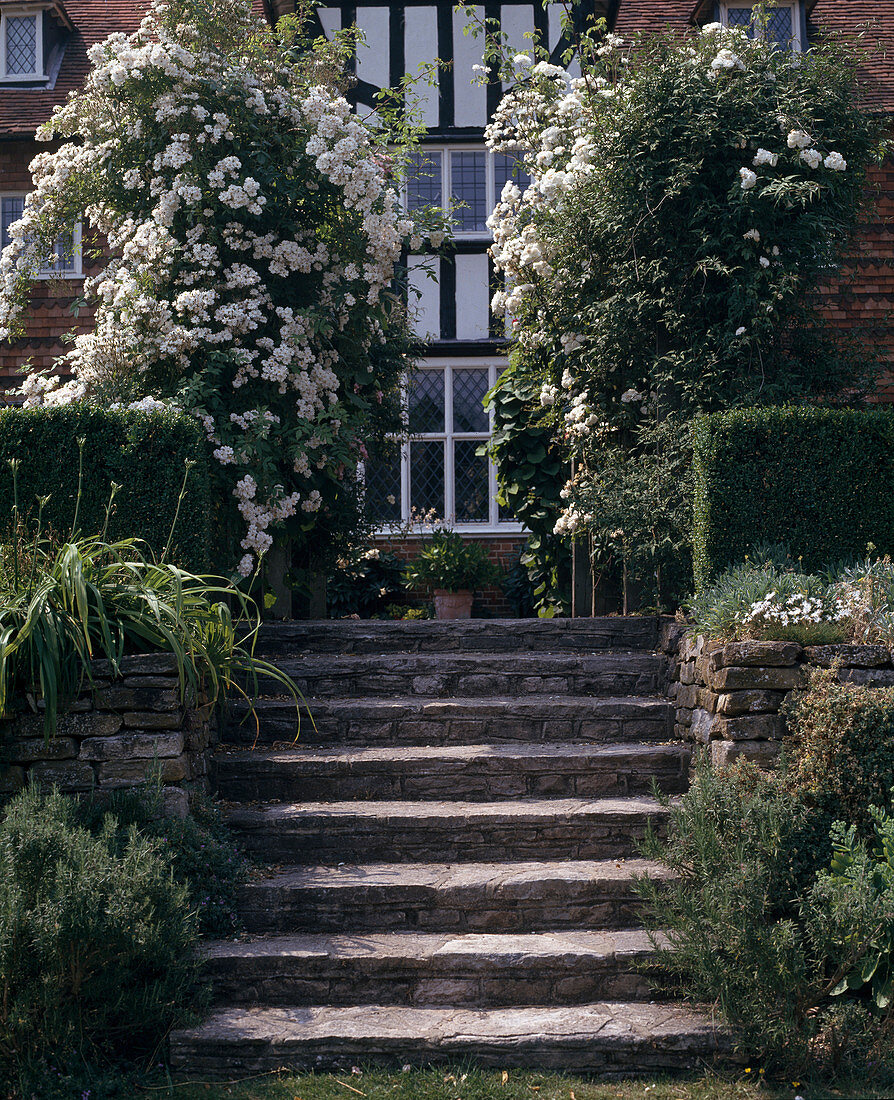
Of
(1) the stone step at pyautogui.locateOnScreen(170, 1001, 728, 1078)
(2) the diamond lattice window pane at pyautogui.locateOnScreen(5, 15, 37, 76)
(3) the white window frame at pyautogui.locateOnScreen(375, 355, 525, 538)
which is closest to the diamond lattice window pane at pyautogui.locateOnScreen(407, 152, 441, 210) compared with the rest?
(3) the white window frame at pyautogui.locateOnScreen(375, 355, 525, 538)

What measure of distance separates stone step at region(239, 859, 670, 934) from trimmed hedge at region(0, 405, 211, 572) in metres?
1.95

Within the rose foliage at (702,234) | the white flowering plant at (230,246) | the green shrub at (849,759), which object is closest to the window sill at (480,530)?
the white flowering plant at (230,246)

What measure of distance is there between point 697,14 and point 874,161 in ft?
19.2

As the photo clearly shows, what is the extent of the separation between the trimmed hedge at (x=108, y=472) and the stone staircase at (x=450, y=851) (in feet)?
3.98

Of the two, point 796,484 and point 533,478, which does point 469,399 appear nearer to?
point 533,478

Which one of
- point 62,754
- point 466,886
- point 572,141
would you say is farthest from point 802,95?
point 62,754

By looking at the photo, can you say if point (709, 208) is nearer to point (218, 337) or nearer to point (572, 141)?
point (572, 141)

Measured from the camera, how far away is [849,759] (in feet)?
14.0

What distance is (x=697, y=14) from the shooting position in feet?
A: 38.1

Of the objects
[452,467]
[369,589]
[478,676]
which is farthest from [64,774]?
[452,467]

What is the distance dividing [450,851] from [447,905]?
16.9 inches

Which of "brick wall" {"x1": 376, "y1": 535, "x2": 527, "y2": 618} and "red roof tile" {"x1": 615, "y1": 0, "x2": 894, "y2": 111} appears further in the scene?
"brick wall" {"x1": 376, "y1": 535, "x2": 527, "y2": 618}

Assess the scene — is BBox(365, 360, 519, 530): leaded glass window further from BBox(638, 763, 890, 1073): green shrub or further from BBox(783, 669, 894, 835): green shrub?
BBox(638, 763, 890, 1073): green shrub

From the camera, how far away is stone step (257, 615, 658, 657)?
6.69 meters
